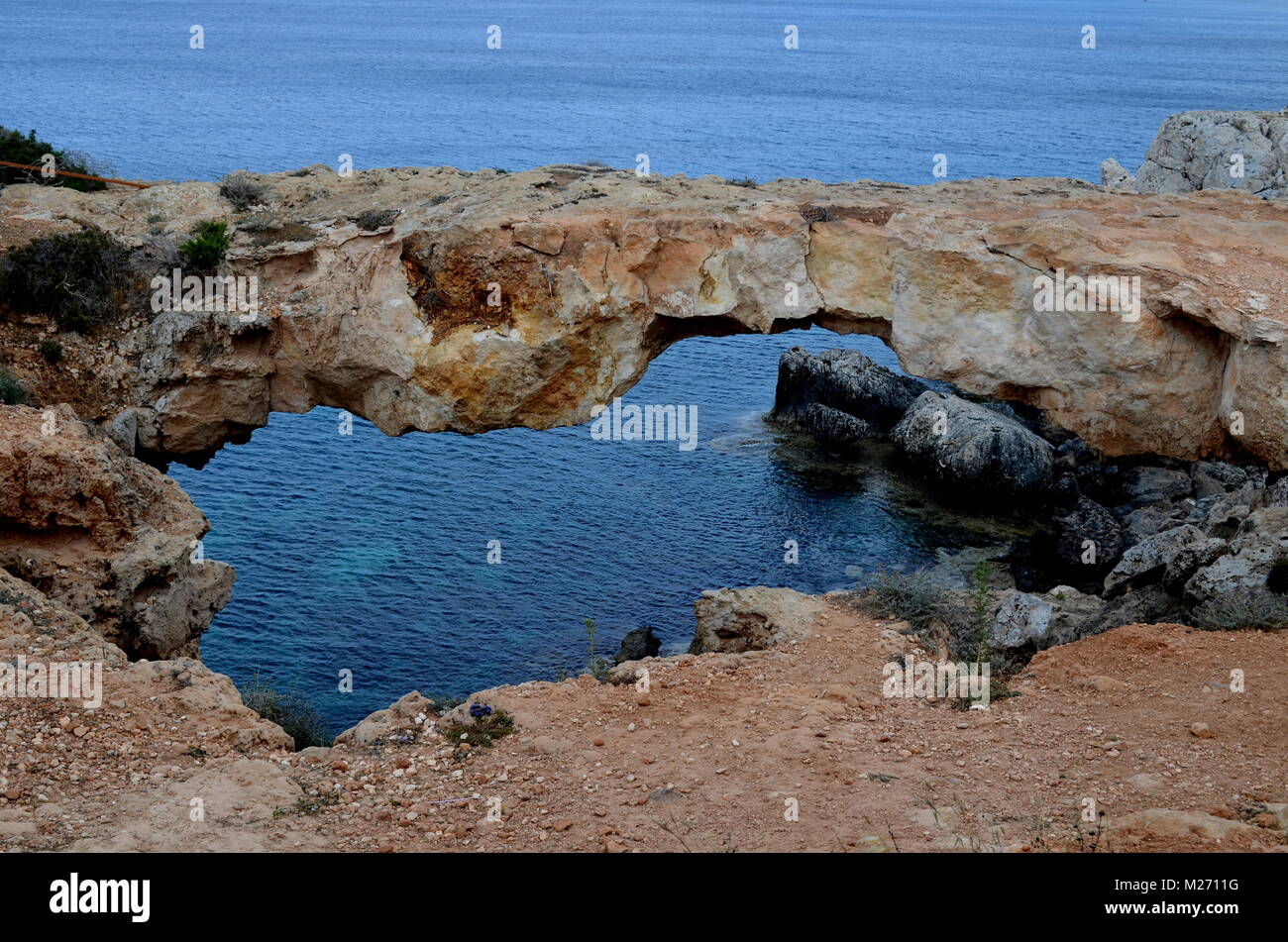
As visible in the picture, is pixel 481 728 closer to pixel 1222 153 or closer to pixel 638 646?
pixel 638 646

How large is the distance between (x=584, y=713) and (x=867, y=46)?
5970 inches

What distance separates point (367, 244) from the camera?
2067 cm

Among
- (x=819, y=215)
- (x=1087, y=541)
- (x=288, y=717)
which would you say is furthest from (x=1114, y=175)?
(x=288, y=717)

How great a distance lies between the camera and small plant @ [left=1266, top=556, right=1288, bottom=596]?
1627 cm

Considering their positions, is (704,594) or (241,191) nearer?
(704,594)

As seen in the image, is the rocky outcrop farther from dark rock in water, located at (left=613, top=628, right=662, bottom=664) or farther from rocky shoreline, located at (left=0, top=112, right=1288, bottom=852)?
dark rock in water, located at (left=613, top=628, right=662, bottom=664)

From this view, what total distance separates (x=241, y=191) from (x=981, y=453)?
2180cm

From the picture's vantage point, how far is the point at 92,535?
672 inches

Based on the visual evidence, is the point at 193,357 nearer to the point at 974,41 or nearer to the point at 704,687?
the point at 704,687

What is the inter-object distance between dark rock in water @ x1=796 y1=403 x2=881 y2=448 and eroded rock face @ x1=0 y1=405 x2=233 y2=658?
83.3ft

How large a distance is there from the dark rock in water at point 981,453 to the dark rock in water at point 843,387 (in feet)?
8.34

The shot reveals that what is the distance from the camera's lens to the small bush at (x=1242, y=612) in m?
15.4
